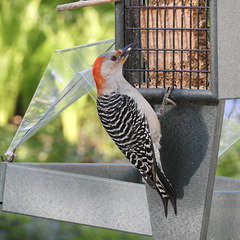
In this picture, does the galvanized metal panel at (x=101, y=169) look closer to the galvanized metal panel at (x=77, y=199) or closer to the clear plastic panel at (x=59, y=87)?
the clear plastic panel at (x=59, y=87)

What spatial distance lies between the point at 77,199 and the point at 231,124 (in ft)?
3.89

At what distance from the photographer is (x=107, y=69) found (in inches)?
111

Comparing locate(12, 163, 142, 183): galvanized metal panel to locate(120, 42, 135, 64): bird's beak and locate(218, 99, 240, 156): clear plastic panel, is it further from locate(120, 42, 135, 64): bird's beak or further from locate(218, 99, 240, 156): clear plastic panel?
locate(120, 42, 135, 64): bird's beak

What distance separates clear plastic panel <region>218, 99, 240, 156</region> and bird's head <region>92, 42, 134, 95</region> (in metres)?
1.02

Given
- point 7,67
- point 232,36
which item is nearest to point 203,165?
point 232,36

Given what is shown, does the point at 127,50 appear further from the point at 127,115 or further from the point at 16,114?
the point at 16,114

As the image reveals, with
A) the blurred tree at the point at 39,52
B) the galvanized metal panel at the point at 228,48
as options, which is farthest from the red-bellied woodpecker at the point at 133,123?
the blurred tree at the point at 39,52

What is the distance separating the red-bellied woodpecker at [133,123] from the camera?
2.74 metres

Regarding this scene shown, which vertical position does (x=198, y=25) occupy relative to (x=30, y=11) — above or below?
above

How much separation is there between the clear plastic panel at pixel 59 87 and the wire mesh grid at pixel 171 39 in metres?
0.46

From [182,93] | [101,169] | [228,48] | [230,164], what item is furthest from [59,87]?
[230,164]

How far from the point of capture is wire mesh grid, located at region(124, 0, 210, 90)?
2.77 meters

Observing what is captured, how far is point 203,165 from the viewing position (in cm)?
273

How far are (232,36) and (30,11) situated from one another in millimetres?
5376
